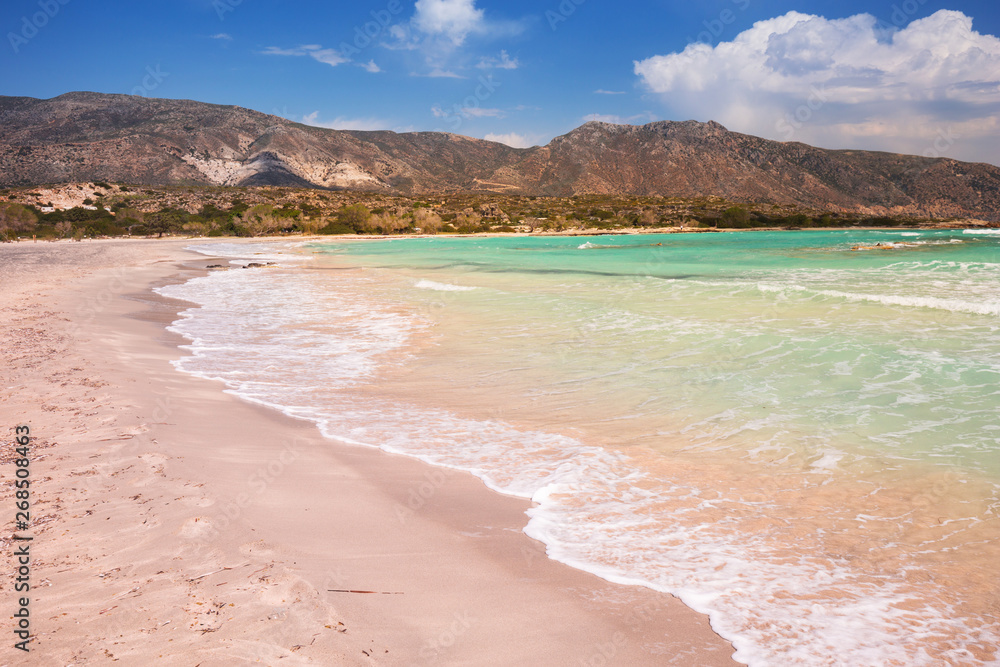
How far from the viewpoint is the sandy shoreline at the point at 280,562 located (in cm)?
241

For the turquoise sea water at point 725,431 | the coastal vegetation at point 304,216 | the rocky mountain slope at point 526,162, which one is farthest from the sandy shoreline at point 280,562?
the rocky mountain slope at point 526,162

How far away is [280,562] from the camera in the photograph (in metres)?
3.00

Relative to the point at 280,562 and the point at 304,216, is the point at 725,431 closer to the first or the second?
the point at 280,562

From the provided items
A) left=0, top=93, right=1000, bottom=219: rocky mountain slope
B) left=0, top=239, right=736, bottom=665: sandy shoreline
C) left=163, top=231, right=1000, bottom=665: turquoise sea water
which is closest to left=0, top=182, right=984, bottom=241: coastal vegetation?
left=0, top=93, right=1000, bottom=219: rocky mountain slope

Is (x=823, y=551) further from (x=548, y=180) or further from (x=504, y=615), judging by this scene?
(x=548, y=180)

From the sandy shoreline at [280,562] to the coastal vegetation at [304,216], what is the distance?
183 ft

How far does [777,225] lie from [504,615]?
289ft

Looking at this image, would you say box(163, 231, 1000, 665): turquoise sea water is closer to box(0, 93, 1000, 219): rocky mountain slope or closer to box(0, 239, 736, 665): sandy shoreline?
box(0, 239, 736, 665): sandy shoreline

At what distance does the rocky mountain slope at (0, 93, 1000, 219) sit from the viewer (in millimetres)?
138500

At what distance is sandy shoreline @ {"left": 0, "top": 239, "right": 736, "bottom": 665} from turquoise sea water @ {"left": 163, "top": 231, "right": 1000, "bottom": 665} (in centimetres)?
36

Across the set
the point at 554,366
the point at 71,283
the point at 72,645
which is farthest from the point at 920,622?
the point at 71,283

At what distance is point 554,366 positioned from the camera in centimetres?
814

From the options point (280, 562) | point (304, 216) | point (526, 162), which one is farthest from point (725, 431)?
point (526, 162)

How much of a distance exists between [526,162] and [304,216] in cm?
11430
